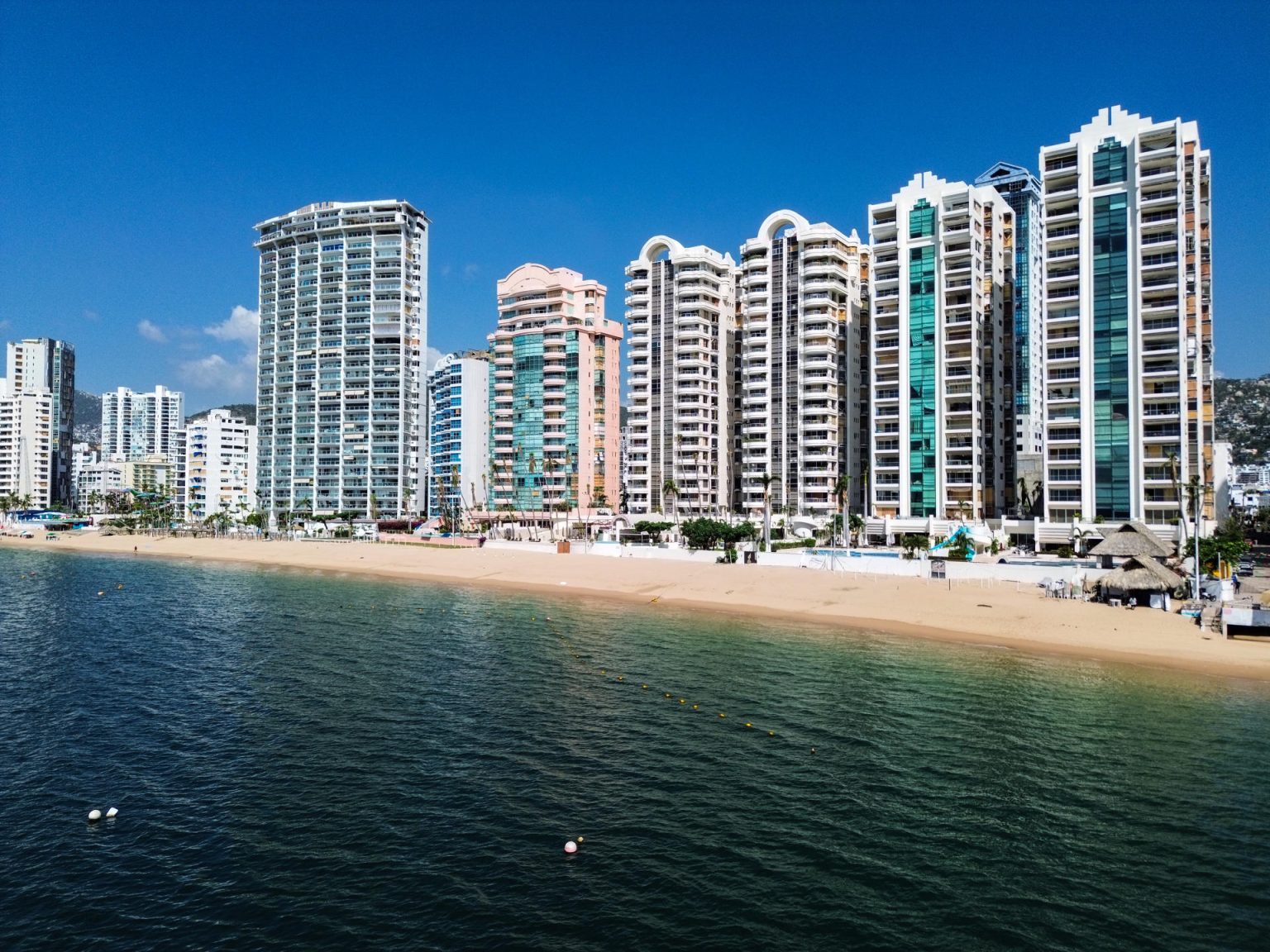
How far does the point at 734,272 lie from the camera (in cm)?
13688

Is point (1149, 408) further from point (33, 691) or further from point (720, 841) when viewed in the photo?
point (33, 691)

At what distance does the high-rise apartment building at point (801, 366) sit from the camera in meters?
117

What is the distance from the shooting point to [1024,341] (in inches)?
4665

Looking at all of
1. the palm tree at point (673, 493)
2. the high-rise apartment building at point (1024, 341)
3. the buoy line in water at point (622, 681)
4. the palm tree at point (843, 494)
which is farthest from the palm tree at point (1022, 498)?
the buoy line in water at point (622, 681)

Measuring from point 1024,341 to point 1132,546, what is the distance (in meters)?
62.2

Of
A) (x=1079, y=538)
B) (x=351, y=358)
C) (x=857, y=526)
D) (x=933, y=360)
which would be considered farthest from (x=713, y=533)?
(x=351, y=358)

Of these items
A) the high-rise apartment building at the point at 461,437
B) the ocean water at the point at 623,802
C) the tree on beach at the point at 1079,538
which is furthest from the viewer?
the high-rise apartment building at the point at 461,437

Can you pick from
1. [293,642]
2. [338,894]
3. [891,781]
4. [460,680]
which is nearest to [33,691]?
[293,642]

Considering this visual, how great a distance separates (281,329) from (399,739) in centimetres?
16826

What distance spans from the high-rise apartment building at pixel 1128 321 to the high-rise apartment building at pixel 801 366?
3124cm

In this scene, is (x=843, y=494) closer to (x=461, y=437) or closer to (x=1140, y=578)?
(x=1140, y=578)

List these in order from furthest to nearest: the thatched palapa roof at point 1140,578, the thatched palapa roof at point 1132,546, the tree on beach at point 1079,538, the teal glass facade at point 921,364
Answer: the teal glass facade at point 921,364 < the tree on beach at point 1079,538 < the thatched palapa roof at point 1132,546 < the thatched palapa roof at point 1140,578

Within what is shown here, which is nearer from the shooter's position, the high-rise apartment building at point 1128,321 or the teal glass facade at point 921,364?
the high-rise apartment building at point 1128,321

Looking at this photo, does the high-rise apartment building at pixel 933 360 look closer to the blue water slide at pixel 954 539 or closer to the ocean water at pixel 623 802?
the blue water slide at pixel 954 539
